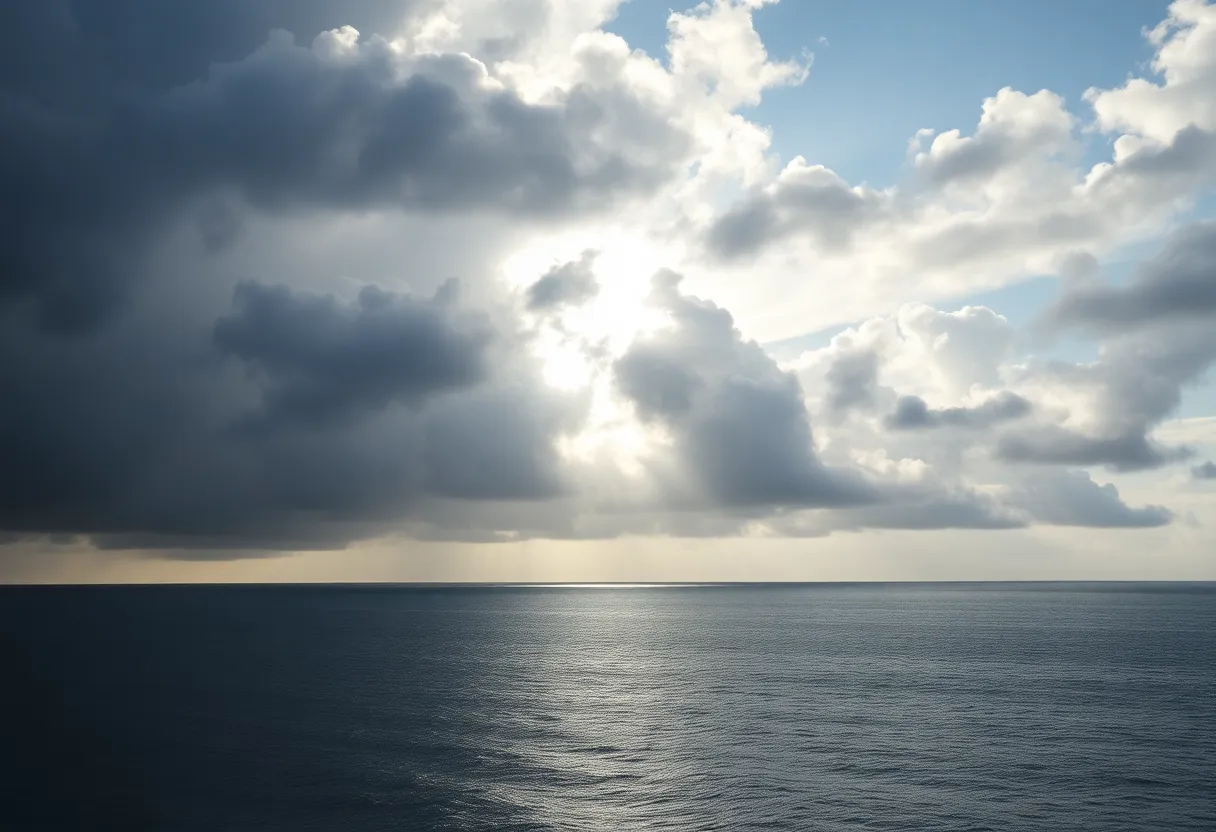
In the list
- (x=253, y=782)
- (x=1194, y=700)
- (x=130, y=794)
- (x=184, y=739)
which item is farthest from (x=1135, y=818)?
(x=184, y=739)

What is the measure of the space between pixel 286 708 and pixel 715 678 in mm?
61846

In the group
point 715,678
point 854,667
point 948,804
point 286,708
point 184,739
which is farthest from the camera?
point 854,667

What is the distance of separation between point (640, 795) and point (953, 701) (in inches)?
2225

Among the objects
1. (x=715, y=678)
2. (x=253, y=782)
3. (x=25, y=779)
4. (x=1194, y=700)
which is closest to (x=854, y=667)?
(x=715, y=678)

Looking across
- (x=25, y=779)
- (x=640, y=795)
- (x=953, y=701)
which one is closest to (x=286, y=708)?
(x=25, y=779)

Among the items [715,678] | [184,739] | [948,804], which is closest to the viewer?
[948,804]

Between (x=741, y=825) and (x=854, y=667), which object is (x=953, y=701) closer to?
(x=854, y=667)

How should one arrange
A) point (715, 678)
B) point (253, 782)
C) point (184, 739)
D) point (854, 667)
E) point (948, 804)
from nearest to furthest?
point (948, 804)
point (253, 782)
point (184, 739)
point (715, 678)
point (854, 667)

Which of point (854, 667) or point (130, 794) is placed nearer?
point (130, 794)

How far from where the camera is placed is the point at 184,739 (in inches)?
3219

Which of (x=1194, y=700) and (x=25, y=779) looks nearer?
(x=25, y=779)

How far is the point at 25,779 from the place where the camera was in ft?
220

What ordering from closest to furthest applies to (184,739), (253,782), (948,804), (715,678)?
1. (948,804)
2. (253,782)
3. (184,739)
4. (715,678)

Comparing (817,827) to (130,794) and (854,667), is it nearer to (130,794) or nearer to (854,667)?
(130,794)
